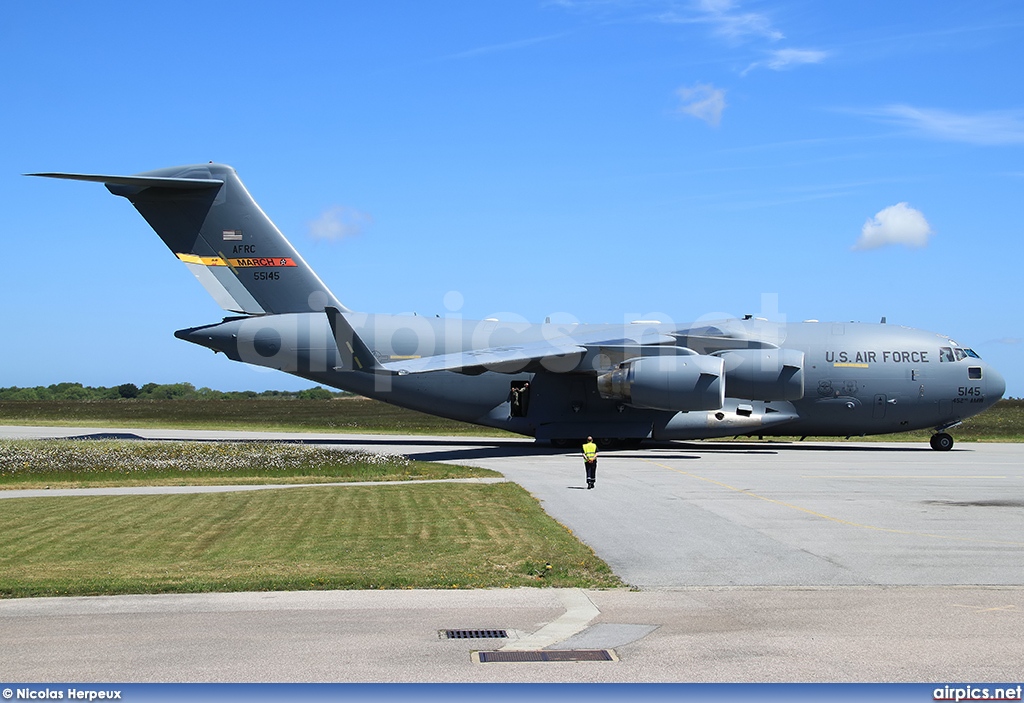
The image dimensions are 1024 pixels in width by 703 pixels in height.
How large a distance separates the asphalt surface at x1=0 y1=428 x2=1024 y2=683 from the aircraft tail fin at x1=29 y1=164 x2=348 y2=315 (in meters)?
20.0

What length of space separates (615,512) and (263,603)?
331 inches

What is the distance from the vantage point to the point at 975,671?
6953mm

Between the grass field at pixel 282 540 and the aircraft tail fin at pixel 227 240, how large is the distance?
10652 mm

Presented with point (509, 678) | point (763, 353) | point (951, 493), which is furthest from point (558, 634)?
point (763, 353)

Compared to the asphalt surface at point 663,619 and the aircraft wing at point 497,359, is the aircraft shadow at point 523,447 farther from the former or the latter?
the asphalt surface at point 663,619

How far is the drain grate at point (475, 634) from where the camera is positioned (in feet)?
26.7

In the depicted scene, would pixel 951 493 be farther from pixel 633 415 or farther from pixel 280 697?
pixel 280 697

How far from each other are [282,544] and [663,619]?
617cm

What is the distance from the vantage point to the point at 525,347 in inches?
1243

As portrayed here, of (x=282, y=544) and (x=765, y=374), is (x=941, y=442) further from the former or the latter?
(x=282, y=544)

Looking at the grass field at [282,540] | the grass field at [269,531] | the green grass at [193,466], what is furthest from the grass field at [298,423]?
the grass field at [282,540]

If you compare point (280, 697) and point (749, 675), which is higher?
point (280, 697)

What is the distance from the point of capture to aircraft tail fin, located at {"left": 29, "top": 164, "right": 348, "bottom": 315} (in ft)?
107

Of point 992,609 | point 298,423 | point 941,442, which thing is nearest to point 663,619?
point 992,609
